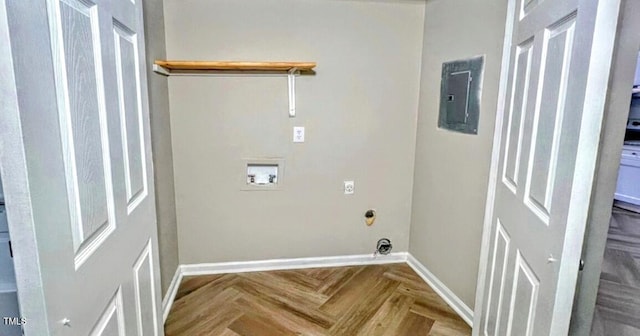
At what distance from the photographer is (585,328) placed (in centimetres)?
140

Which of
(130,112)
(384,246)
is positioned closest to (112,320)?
(130,112)

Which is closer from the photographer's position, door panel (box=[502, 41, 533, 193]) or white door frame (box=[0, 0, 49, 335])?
white door frame (box=[0, 0, 49, 335])

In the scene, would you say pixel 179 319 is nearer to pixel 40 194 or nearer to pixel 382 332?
pixel 382 332

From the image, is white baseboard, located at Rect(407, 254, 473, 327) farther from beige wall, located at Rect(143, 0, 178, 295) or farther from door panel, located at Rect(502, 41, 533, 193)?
beige wall, located at Rect(143, 0, 178, 295)

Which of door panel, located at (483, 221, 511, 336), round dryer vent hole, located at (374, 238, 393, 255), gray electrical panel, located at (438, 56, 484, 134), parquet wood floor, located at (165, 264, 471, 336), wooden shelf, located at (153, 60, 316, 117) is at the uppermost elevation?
wooden shelf, located at (153, 60, 316, 117)

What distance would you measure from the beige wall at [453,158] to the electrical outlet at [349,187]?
0.52 meters

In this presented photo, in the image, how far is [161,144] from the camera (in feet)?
7.32

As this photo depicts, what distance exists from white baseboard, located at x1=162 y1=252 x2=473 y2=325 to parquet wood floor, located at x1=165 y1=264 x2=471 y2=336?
0.05 meters

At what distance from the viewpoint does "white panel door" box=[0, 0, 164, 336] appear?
62 centimetres

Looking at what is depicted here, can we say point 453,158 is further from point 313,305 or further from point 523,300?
point 313,305

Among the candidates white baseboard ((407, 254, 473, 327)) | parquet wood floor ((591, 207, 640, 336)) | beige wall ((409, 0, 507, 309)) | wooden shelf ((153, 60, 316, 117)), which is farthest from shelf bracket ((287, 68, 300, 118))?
parquet wood floor ((591, 207, 640, 336))

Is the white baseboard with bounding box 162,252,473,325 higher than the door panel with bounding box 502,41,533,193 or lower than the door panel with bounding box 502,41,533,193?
lower

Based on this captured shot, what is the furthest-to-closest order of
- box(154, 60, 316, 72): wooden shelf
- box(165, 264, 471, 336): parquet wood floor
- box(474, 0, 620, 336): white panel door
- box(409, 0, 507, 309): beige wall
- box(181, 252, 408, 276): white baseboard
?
box(181, 252, 408, 276): white baseboard → box(154, 60, 316, 72): wooden shelf → box(165, 264, 471, 336): parquet wood floor → box(409, 0, 507, 309): beige wall → box(474, 0, 620, 336): white panel door

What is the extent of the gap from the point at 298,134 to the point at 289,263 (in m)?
1.09
